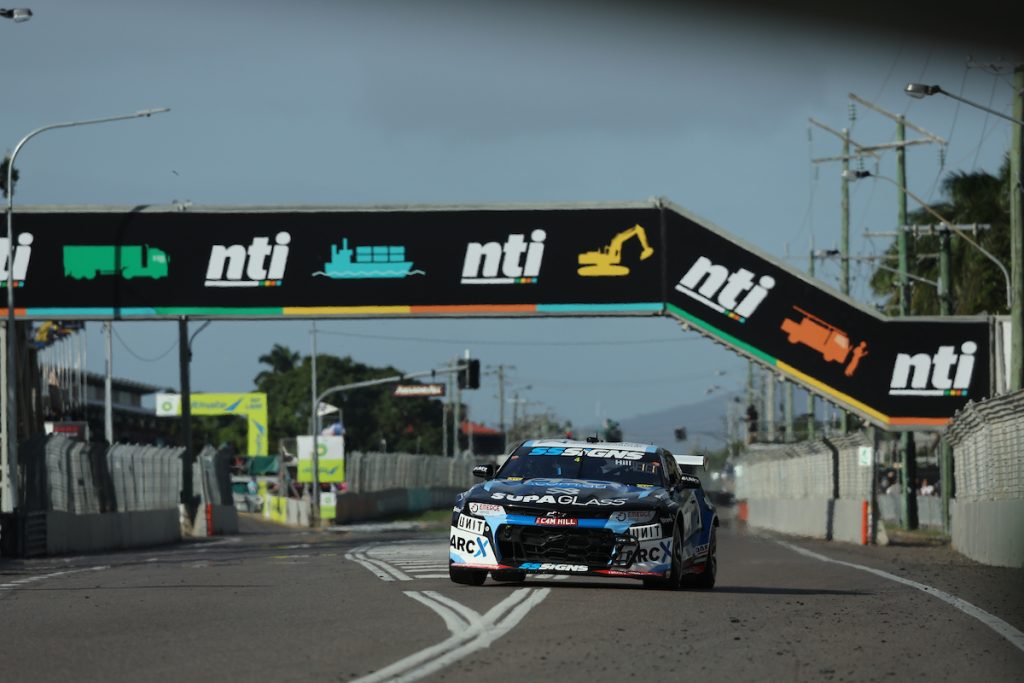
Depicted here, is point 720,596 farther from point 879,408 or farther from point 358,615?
point 879,408

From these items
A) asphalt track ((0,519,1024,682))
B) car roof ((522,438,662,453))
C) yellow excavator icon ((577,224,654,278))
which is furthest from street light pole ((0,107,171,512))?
car roof ((522,438,662,453))

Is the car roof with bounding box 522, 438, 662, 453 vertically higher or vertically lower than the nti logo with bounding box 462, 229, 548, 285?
lower

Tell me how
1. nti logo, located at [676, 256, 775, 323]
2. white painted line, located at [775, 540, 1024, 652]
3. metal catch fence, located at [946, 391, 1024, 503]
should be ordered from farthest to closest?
nti logo, located at [676, 256, 775, 323] → metal catch fence, located at [946, 391, 1024, 503] → white painted line, located at [775, 540, 1024, 652]

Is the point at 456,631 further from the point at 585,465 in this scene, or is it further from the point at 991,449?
the point at 991,449

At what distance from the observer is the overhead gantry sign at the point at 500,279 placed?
3975 cm

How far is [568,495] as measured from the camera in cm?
1444

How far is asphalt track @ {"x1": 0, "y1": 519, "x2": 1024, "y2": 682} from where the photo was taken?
8.41 metres

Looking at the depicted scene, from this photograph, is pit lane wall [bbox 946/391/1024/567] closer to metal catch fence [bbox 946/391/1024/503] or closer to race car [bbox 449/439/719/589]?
metal catch fence [bbox 946/391/1024/503]

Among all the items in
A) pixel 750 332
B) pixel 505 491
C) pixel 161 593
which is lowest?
pixel 161 593

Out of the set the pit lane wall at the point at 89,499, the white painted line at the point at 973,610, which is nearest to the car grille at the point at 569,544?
the white painted line at the point at 973,610

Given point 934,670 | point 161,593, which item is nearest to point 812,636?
point 934,670

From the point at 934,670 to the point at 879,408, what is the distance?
105ft

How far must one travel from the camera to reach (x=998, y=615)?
42.3 ft

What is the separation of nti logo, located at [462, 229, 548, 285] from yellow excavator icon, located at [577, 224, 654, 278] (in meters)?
1.15
